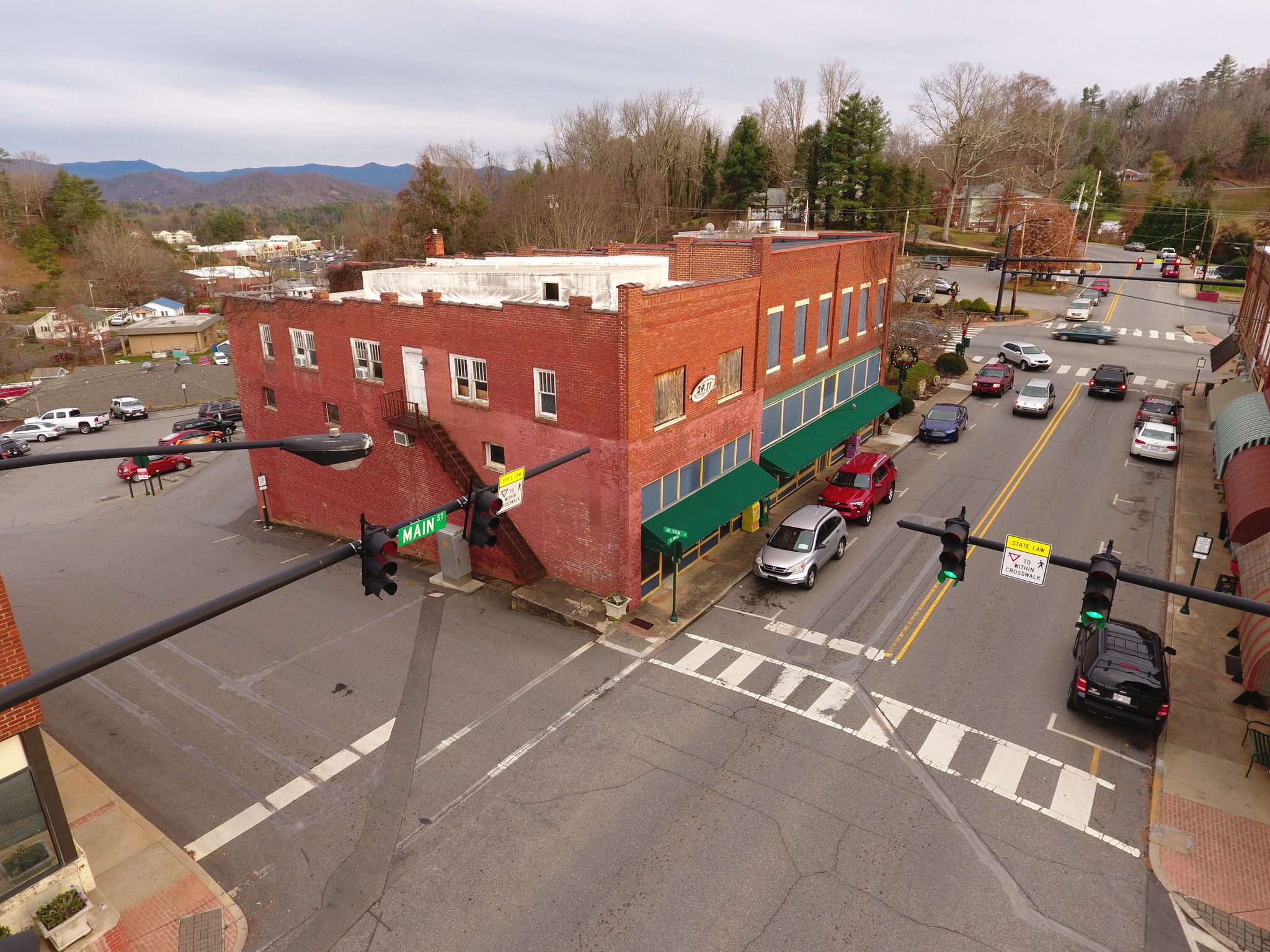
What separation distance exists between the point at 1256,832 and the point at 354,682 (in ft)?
59.4

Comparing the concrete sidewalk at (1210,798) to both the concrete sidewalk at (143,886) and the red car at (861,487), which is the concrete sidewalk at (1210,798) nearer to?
the red car at (861,487)

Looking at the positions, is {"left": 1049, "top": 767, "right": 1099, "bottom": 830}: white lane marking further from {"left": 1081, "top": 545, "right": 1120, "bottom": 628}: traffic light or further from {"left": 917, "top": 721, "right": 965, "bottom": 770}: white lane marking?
{"left": 1081, "top": 545, "right": 1120, "bottom": 628}: traffic light

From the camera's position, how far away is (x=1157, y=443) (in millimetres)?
30328

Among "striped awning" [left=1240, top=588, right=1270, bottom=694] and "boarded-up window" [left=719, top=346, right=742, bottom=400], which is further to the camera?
"boarded-up window" [left=719, top=346, right=742, bottom=400]

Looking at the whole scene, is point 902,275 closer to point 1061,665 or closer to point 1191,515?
point 1191,515

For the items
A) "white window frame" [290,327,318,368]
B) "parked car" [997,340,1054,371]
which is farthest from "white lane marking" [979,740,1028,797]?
"parked car" [997,340,1054,371]

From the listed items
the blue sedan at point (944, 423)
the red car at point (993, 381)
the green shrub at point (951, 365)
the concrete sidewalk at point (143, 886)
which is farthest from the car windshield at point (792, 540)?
the green shrub at point (951, 365)

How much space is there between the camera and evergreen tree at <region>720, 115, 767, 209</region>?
85.9 meters

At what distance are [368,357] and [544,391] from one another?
7802mm

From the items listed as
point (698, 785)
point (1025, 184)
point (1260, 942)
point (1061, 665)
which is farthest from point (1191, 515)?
point (1025, 184)

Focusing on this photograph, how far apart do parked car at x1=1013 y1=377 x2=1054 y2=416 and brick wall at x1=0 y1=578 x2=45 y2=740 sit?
4002cm

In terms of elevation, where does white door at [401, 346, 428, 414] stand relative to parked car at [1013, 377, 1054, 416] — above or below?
above

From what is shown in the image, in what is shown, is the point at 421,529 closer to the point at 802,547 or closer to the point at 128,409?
the point at 802,547

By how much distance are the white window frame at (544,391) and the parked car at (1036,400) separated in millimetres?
28511
